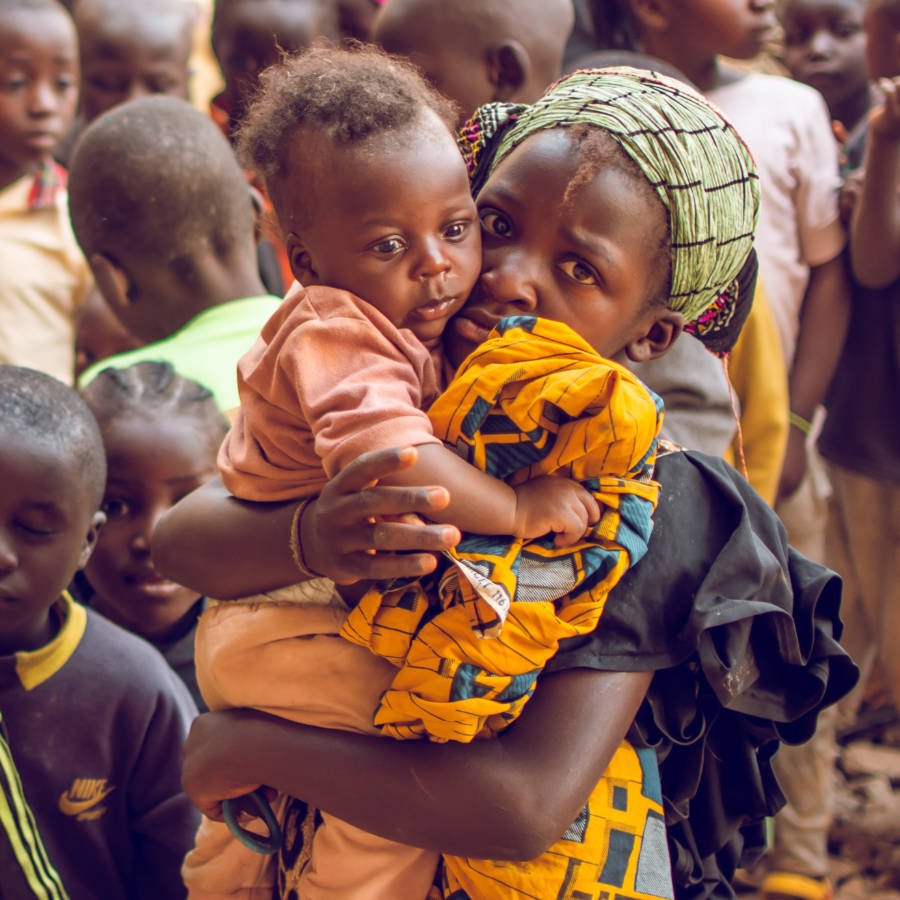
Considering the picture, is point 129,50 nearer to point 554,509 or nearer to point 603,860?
point 554,509

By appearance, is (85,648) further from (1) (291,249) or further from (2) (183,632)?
(1) (291,249)

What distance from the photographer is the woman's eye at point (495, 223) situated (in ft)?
5.23

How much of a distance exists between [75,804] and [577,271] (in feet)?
4.40

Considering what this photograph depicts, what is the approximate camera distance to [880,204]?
345 cm

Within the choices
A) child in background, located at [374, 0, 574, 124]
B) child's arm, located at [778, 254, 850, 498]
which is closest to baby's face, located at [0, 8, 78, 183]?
child in background, located at [374, 0, 574, 124]

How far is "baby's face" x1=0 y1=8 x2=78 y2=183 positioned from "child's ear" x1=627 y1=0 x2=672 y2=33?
1.93 metres

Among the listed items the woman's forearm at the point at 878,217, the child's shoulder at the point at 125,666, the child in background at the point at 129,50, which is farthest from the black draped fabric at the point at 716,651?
the child in background at the point at 129,50

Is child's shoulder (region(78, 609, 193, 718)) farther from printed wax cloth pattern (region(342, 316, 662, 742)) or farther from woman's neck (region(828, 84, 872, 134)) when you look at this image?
woman's neck (region(828, 84, 872, 134))

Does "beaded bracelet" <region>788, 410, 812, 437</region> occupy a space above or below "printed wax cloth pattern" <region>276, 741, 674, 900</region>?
below

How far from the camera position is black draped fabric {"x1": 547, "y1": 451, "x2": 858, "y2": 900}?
1.48 metres

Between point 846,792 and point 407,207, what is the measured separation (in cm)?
368

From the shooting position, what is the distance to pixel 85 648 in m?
2.23

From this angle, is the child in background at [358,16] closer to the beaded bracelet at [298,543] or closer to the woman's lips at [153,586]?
the woman's lips at [153,586]

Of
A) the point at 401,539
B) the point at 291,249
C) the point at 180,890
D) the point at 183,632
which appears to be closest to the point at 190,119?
the point at 183,632
